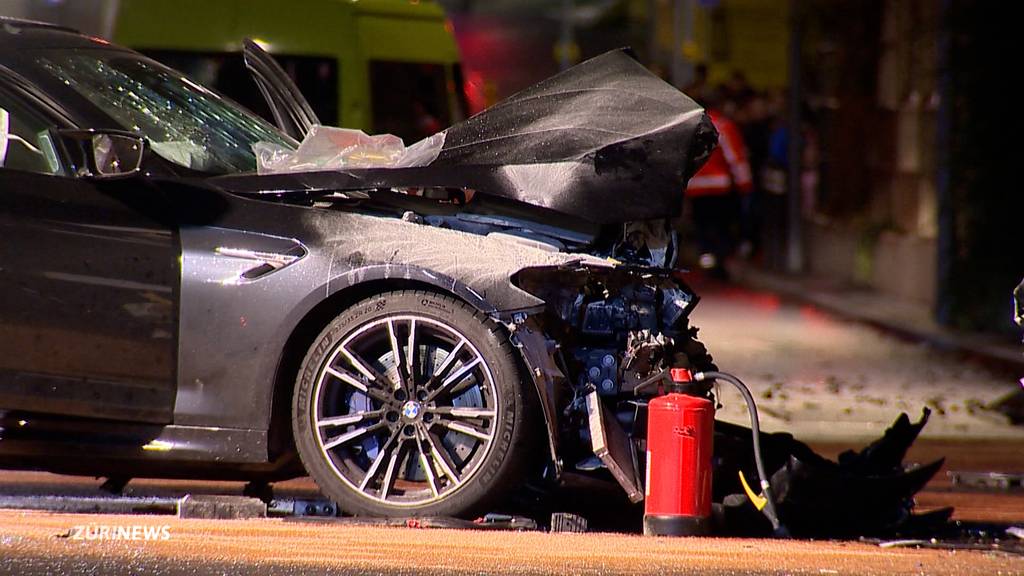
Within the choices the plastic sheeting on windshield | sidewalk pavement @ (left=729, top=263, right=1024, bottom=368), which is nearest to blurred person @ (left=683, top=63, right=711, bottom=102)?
sidewalk pavement @ (left=729, top=263, right=1024, bottom=368)

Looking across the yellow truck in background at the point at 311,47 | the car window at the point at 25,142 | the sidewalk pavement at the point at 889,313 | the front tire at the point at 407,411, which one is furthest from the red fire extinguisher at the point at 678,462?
the yellow truck in background at the point at 311,47

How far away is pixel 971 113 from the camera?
1422 cm

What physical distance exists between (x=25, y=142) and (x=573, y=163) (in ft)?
6.12

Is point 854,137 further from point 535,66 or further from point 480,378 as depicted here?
point 535,66

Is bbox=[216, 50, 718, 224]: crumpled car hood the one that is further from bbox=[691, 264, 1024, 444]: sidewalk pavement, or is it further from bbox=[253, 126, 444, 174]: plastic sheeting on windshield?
bbox=[691, 264, 1024, 444]: sidewalk pavement

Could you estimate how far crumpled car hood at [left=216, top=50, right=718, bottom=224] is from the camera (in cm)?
609

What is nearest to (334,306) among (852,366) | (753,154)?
(852,366)

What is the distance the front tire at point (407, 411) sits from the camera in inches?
233

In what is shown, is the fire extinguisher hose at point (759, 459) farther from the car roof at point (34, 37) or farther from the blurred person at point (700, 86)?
the blurred person at point (700, 86)

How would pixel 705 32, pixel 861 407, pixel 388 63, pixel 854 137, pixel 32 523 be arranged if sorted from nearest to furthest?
pixel 32 523 → pixel 861 407 → pixel 388 63 → pixel 854 137 → pixel 705 32

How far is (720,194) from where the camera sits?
19281 millimetres

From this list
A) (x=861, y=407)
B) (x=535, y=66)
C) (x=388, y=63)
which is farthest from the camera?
(x=535, y=66)

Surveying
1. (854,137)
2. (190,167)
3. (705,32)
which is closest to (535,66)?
(705,32)

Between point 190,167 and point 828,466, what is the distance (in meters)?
2.51
